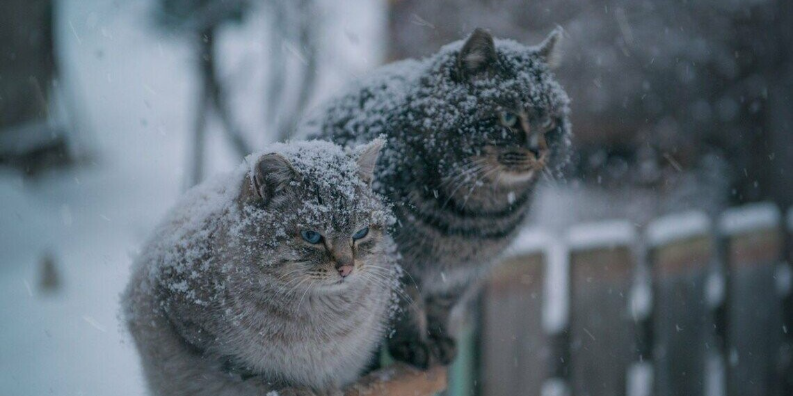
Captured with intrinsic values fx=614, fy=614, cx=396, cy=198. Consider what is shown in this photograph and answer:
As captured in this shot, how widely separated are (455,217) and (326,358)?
34 cm

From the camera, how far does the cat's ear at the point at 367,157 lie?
2.65 feet

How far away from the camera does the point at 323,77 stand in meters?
1.47

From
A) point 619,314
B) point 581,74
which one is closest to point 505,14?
point 581,74

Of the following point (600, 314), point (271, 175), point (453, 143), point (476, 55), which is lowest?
point (600, 314)

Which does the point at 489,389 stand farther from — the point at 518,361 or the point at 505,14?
the point at 505,14

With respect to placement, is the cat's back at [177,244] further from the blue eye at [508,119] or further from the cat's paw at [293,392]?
the blue eye at [508,119]

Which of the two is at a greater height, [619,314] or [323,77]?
[323,77]

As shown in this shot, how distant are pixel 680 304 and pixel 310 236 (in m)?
1.77

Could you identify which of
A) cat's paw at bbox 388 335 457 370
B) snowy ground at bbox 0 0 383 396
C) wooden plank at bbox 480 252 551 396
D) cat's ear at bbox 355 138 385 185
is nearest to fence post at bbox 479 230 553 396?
wooden plank at bbox 480 252 551 396

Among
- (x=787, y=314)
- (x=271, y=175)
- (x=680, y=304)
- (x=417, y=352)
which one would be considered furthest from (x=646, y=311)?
(x=271, y=175)

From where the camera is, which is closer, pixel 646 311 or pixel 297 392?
pixel 297 392

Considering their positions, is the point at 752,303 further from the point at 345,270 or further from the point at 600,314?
the point at 345,270

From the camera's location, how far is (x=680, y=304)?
213 cm

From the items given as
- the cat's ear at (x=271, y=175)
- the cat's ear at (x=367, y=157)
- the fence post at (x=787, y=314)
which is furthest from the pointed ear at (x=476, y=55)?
the fence post at (x=787, y=314)
